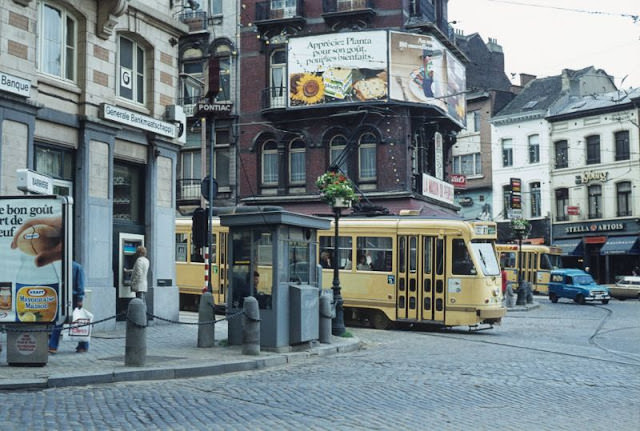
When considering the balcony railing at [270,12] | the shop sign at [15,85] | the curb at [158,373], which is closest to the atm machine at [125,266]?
the shop sign at [15,85]

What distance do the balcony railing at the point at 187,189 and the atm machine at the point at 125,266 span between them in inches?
665

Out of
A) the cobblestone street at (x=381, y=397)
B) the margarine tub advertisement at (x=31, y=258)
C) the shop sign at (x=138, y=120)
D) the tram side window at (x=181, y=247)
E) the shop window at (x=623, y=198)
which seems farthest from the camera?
the shop window at (x=623, y=198)

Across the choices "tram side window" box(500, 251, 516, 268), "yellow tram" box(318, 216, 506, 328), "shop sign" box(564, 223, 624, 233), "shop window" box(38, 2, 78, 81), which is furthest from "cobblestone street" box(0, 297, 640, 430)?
"shop sign" box(564, 223, 624, 233)

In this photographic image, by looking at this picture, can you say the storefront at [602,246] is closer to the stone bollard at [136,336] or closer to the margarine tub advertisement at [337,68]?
the margarine tub advertisement at [337,68]

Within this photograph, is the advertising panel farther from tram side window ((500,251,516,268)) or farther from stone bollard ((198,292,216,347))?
stone bollard ((198,292,216,347))

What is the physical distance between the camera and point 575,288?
3847 cm

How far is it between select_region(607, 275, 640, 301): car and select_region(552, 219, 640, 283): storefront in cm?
583

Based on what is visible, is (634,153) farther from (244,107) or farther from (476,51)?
(244,107)

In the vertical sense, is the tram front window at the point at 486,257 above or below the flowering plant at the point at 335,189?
below

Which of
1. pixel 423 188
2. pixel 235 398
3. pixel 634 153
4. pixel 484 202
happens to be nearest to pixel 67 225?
pixel 235 398

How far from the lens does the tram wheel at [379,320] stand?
22.3 m

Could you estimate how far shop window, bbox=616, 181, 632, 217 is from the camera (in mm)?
50156

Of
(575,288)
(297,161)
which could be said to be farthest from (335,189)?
(575,288)

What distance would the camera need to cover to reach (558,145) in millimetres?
53531
